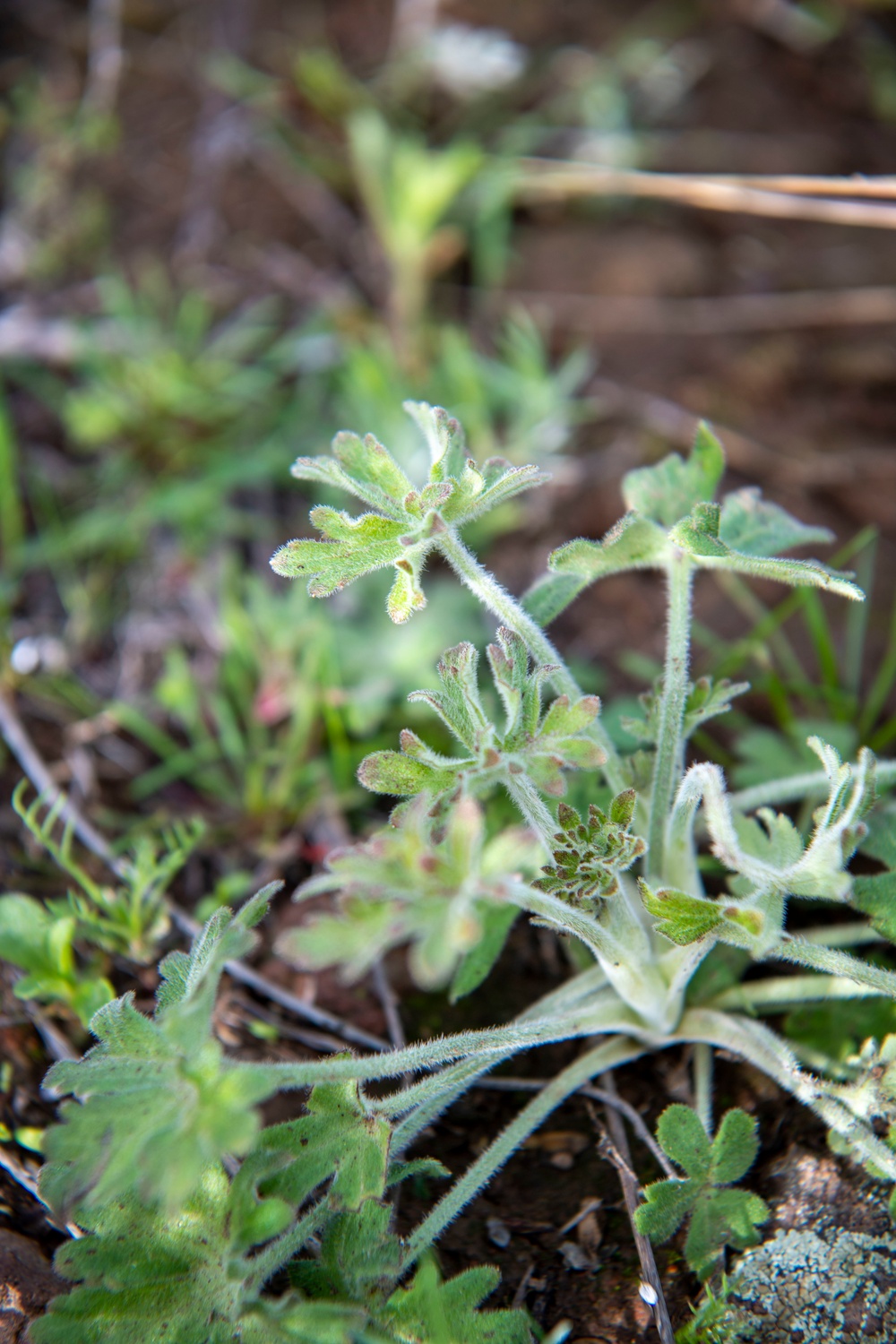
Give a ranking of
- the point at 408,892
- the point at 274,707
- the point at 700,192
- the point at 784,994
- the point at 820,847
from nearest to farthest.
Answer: the point at 408,892 < the point at 820,847 < the point at 784,994 < the point at 274,707 < the point at 700,192

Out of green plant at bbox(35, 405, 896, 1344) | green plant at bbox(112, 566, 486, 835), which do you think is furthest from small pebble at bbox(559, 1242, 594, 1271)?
green plant at bbox(112, 566, 486, 835)

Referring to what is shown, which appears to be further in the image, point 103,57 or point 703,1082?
point 103,57

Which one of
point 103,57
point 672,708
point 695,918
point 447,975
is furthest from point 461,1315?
point 103,57

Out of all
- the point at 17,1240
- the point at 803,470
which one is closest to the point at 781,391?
the point at 803,470

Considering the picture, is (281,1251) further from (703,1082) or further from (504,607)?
(504,607)

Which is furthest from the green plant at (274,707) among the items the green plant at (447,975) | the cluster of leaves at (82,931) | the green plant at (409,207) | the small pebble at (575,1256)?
the green plant at (409,207)

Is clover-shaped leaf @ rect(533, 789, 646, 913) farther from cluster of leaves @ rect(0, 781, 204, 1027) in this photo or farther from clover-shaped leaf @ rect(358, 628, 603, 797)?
cluster of leaves @ rect(0, 781, 204, 1027)

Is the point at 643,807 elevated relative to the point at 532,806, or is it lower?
lower
